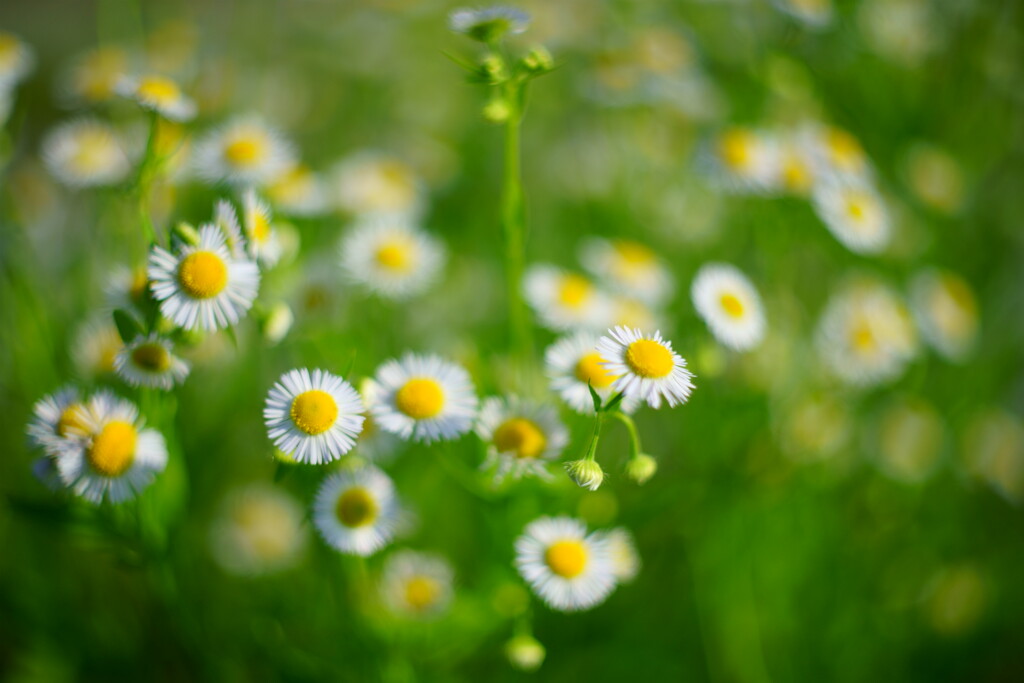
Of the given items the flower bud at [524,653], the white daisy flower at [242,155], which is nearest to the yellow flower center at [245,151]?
the white daisy flower at [242,155]

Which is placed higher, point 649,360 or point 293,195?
point 293,195

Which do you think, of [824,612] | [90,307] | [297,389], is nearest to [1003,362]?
[824,612]

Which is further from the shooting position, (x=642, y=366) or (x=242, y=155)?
(x=242, y=155)

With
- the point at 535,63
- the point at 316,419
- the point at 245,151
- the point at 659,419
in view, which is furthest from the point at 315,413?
the point at 659,419

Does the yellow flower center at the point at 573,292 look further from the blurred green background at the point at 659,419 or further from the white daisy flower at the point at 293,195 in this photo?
the white daisy flower at the point at 293,195

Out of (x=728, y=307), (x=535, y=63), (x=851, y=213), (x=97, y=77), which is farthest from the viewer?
(x=97, y=77)

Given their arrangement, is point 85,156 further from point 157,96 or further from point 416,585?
point 416,585

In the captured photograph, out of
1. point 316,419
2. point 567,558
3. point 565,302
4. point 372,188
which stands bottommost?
→ point 567,558

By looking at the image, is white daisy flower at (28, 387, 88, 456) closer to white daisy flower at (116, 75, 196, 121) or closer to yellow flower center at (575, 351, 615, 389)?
white daisy flower at (116, 75, 196, 121)
